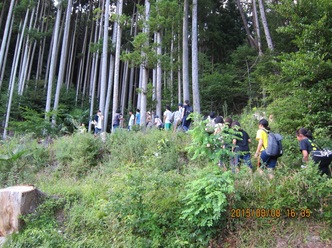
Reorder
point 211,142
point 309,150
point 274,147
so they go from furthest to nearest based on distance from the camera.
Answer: point 274,147, point 309,150, point 211,142

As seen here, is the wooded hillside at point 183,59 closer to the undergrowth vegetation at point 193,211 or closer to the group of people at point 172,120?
the group of people at point 172,120

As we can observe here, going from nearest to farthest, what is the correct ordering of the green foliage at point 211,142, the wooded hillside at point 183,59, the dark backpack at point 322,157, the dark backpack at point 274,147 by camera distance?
the green foliage at point 211,142
the dark backpack at point 322,157
the dark backpack at point 274,147
the wooded hillside at point 183,59

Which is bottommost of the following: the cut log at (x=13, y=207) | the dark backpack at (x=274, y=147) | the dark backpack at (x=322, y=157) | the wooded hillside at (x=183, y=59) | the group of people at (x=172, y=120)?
the cut log at (x=13, y=207)

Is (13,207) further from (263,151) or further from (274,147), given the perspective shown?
(274,147)

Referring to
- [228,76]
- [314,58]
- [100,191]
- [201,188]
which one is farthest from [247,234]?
[228,76]

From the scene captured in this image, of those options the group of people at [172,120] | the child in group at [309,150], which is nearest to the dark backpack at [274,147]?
the child in group at [309,150]

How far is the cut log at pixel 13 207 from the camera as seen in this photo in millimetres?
5012

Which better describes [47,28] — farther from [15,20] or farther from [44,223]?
[44,223]

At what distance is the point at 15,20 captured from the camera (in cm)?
2300

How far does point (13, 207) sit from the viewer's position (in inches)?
199

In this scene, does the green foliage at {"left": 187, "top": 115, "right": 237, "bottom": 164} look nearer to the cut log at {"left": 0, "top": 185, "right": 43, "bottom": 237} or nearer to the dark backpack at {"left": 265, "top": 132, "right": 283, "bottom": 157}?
the dark backpack at {"left": 265, "top": 132, "right": 283, "bottom": 157}

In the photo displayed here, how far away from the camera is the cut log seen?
16.4ft

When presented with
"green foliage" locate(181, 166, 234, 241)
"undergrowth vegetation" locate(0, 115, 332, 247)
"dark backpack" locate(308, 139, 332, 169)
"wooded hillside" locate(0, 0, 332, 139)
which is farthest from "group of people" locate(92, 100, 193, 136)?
"green foliage" locate(181, 166, 234, 241)

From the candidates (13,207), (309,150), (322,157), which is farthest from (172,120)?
(322,157)
